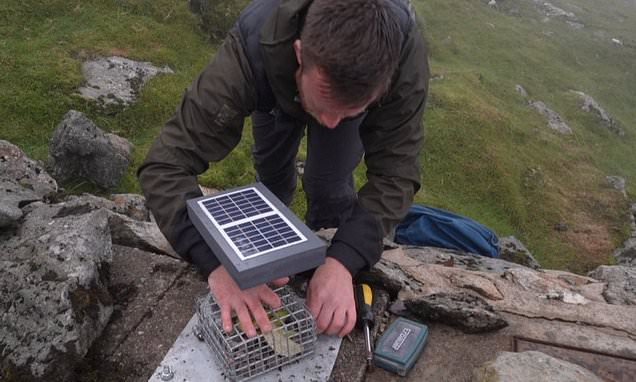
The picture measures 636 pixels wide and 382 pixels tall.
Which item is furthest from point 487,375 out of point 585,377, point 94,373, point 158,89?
point 158,89

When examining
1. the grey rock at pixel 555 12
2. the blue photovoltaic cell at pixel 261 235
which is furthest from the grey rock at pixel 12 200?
the grey rock at pixel 555 12

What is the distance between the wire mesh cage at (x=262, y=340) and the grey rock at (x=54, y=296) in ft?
2.76

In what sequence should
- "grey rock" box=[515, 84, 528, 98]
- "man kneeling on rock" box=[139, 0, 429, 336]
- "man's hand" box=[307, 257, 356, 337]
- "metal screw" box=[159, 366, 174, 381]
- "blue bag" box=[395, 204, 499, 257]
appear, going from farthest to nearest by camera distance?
"grey rock" box=[515, 84, 528, 98] < "blue bag" box=[395, 204, 499, 257] < "man's hand" box=[307, 257, 356, 337] < "metal screw" box=[159, 366, 174, 381] < "man kneeling on rock" box=[139, 0, 429, 336]

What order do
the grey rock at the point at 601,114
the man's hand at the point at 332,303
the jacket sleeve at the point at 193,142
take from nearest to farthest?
the man's hand at the point at 332,303 < the jacket sleeve at the point at 193,142 < the grey rock at the point at 601,114

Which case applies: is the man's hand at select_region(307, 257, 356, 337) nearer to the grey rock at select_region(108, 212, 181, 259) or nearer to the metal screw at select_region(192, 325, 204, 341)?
the metal screw at select_region(192, 325, 204, 341)

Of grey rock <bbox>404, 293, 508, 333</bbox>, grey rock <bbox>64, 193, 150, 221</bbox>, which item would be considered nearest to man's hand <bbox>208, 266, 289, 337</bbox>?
grey rock <bbox>404, 293, 508, 333</bbox>

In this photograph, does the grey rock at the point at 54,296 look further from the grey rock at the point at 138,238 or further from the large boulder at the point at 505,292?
the large boulder at the point at 505,292

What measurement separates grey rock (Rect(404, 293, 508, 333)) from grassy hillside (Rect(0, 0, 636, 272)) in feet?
17.1

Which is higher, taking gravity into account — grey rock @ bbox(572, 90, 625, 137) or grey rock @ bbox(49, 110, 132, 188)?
grey rock @ bbox(49, 110, 132, 188)

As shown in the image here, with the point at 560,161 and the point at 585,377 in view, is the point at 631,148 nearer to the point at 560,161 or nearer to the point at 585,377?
the point at 560,161

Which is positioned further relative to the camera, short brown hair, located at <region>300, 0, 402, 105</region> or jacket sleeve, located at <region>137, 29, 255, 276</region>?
jacket sleeve, located at <region>137, 29, 255, 276</region>

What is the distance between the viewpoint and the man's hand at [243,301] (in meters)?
3.66

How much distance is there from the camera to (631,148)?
840 inches

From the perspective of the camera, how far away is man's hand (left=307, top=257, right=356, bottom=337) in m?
4.04
